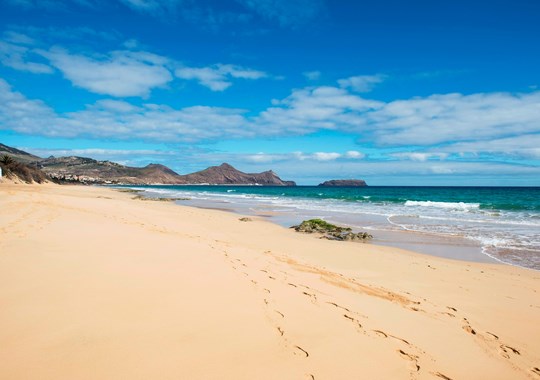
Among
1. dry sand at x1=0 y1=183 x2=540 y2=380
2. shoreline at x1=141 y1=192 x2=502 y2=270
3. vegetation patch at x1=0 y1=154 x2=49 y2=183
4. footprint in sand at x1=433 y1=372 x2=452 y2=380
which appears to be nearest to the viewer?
dry sand at x1=0 y1=183 x2=540 y2=380

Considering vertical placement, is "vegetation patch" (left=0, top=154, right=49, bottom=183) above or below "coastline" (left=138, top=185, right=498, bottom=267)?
above

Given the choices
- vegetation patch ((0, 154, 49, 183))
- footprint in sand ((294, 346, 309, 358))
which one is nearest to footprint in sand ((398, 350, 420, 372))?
footprint in sand ((294, 346, 309, 358))

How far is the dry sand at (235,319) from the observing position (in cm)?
275

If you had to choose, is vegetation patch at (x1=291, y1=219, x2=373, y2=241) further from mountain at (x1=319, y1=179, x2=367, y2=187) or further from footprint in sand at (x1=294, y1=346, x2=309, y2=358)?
mountain at (x1=319, y1=179, x2=367, y2=187)

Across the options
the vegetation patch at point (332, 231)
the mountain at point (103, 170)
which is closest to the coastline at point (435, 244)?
the vegetation patch at point (332, 231)

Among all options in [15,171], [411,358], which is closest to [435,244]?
[411,358]

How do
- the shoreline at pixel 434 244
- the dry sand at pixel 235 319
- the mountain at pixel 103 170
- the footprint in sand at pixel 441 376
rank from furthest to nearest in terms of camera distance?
the mountain at pixel 103 170, the shoreline at pixel 434 244, the footprint in sand at pixel 441 376, the dry sand at pixel 235 319

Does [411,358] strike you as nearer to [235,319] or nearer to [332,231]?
[235,319]

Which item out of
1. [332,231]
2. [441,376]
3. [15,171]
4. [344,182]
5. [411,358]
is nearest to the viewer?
[441,376]

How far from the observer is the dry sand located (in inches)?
108

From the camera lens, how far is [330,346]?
10.8 ft

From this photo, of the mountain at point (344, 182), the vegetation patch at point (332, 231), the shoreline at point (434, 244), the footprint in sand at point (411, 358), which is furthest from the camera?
the mountain at point (344, 182)

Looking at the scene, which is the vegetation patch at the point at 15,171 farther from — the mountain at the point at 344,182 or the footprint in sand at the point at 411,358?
the mountain at the point at 344,182

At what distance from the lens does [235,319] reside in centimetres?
367
